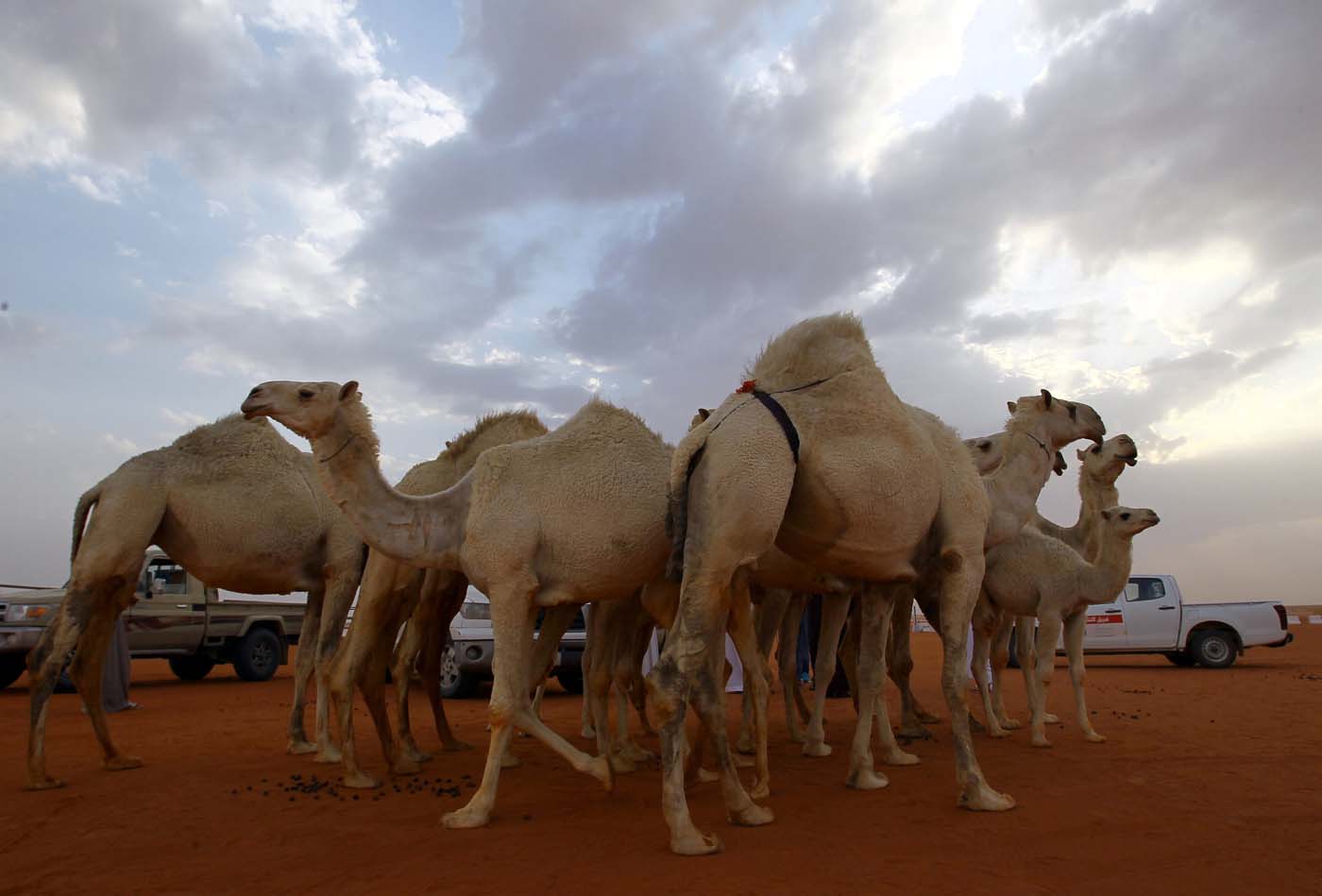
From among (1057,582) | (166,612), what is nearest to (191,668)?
(166,612)

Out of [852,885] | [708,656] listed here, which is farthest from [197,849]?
[852,885]

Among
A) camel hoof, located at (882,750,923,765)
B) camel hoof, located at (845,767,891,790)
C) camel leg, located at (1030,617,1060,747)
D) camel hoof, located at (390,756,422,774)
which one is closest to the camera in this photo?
camel hoof, located at (845,767,891,790)

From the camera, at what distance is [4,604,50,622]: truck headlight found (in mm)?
15797

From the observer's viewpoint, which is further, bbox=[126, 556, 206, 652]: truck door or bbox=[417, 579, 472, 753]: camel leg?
bbox=[126, 556, 206, 652]: truck door

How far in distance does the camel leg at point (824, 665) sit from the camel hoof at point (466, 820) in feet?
12.8

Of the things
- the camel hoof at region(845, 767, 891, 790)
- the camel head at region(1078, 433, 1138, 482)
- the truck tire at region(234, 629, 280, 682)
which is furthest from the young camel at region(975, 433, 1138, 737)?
the truck tire at region(234, 629, 280, 682)

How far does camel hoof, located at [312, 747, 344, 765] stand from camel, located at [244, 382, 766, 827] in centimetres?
299

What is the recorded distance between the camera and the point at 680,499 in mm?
5684

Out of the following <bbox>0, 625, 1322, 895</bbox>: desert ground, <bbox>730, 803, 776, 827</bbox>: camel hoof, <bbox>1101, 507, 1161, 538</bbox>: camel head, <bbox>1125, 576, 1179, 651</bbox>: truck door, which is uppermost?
<bbox>1101, 507, 1161, 538</bbox>: camel head

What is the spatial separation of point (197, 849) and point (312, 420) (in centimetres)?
274

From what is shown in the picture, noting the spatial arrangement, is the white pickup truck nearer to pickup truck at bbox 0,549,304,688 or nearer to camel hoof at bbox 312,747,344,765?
camel hoof at bbox 312,747,344,765

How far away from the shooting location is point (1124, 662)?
77.8ft

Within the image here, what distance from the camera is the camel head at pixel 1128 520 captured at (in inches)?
388

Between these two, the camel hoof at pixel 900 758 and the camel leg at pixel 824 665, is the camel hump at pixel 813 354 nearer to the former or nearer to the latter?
the camel leg at pixel 824 665
